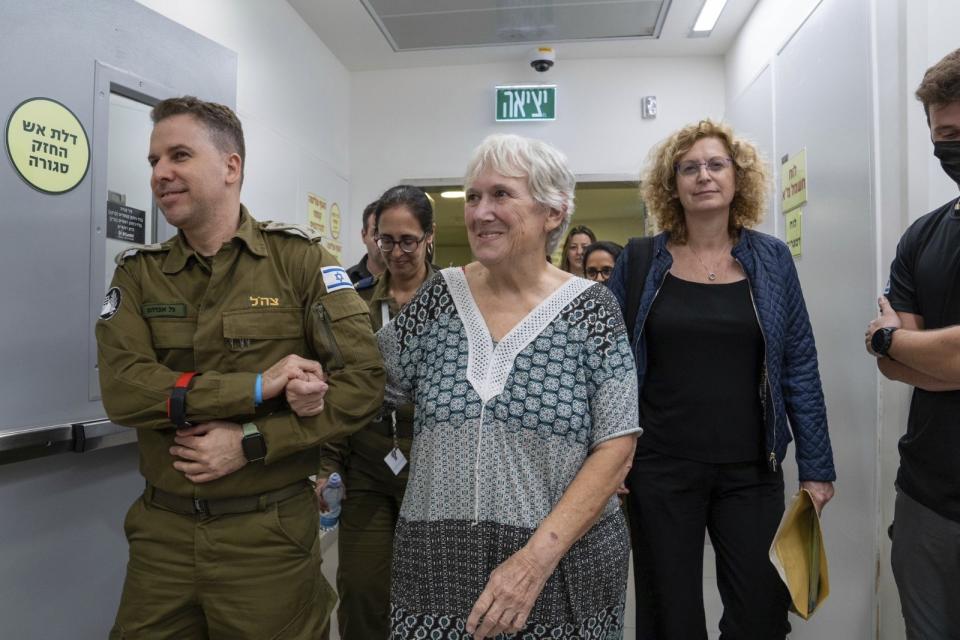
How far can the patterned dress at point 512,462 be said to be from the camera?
1153mm

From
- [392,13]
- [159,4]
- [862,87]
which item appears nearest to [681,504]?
[862,87]

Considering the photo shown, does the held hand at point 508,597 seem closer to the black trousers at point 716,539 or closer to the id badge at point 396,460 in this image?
the id badge at point 396,460

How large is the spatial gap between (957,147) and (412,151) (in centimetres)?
375

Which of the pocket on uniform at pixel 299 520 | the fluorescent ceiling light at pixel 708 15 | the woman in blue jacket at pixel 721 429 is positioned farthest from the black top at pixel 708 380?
the fluorescent ceiling light at pixel 708 15

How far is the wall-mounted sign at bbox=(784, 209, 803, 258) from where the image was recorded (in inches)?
108

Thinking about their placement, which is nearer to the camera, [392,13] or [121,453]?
[121,453]

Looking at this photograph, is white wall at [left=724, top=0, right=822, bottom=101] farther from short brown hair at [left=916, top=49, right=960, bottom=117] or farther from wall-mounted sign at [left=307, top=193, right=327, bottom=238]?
wall-mounted sign at [left=307, top=193, right=327, bottom=238]

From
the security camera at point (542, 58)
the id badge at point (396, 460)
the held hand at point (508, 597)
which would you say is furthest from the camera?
the security camera at point (542, 58)

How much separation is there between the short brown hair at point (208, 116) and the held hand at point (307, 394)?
58 cm

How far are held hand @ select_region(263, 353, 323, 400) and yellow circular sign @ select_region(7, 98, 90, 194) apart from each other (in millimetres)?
804

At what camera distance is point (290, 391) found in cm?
127

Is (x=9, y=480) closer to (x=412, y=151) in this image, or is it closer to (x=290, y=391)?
(x=290, y=391)

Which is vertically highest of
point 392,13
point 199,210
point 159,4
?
point 392,13

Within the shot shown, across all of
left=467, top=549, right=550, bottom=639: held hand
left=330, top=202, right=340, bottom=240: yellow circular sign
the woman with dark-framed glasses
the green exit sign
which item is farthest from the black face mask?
left=330, top=202, right=340, bottom=240: yellow circular sign
